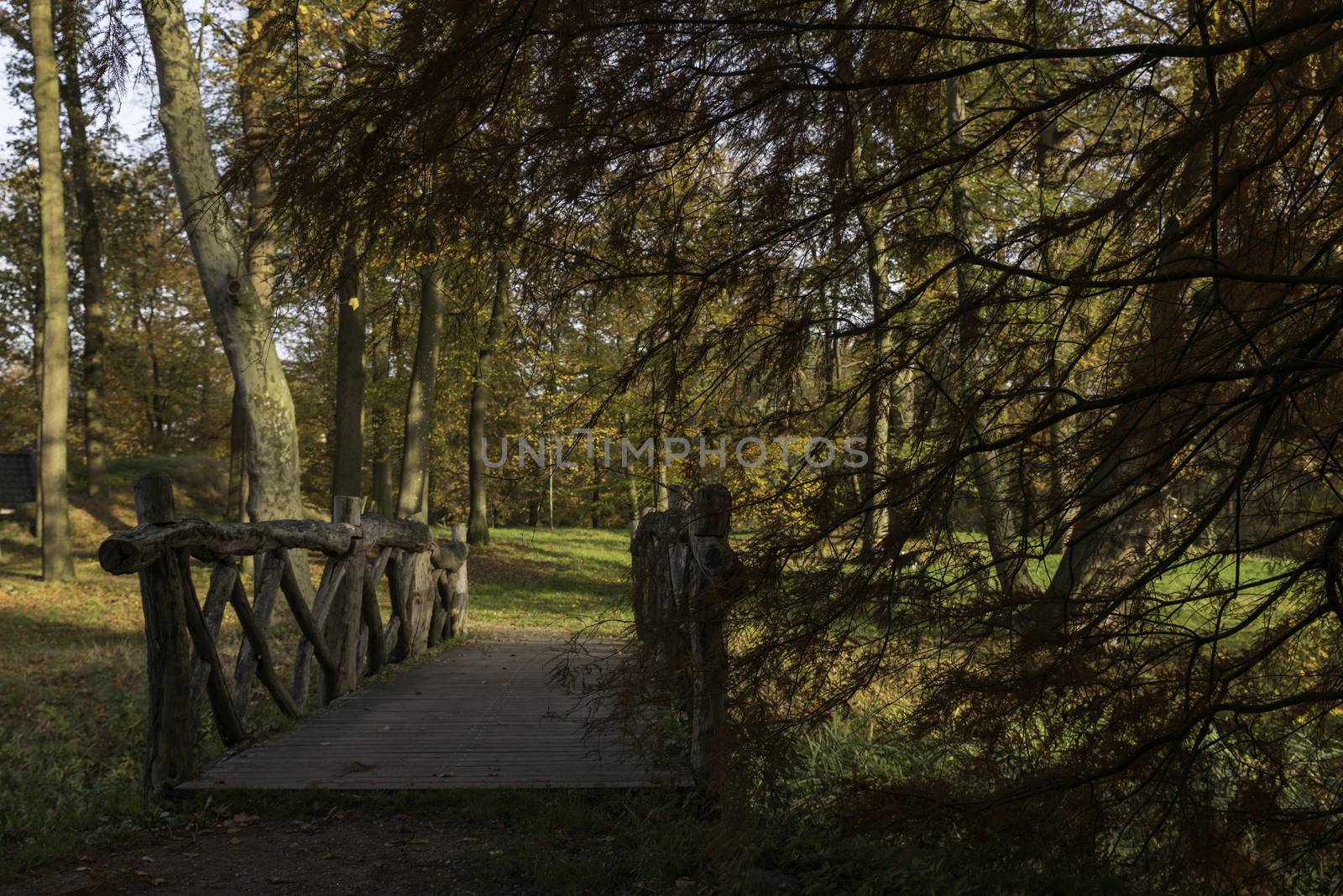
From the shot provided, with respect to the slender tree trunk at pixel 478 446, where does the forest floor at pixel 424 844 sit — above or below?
below

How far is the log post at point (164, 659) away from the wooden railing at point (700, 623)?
7.25 feet

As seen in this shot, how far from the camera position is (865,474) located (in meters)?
3.26

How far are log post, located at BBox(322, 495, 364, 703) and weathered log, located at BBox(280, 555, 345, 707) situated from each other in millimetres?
79

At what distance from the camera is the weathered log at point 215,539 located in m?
4.40

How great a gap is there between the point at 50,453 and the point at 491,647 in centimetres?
828

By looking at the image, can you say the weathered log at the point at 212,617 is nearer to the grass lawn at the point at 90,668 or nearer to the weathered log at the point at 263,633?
the weathered log at the point at 263,633

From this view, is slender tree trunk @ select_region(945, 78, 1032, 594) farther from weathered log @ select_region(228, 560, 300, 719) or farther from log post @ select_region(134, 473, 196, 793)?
weathered log @ select_region(228, 560, 300, 719)

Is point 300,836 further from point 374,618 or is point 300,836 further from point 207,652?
point 374,618

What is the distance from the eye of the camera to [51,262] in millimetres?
14844

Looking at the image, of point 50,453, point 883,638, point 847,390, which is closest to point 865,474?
point 847,390

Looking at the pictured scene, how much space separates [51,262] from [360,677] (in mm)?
10162

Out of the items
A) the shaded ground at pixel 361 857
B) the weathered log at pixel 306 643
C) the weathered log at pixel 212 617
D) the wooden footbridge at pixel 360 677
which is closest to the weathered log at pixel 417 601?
the wooden footbridge at pixel 360 677

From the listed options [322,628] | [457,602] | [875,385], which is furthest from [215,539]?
[457,602]

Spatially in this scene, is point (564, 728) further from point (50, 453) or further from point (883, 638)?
point (50, 453)
